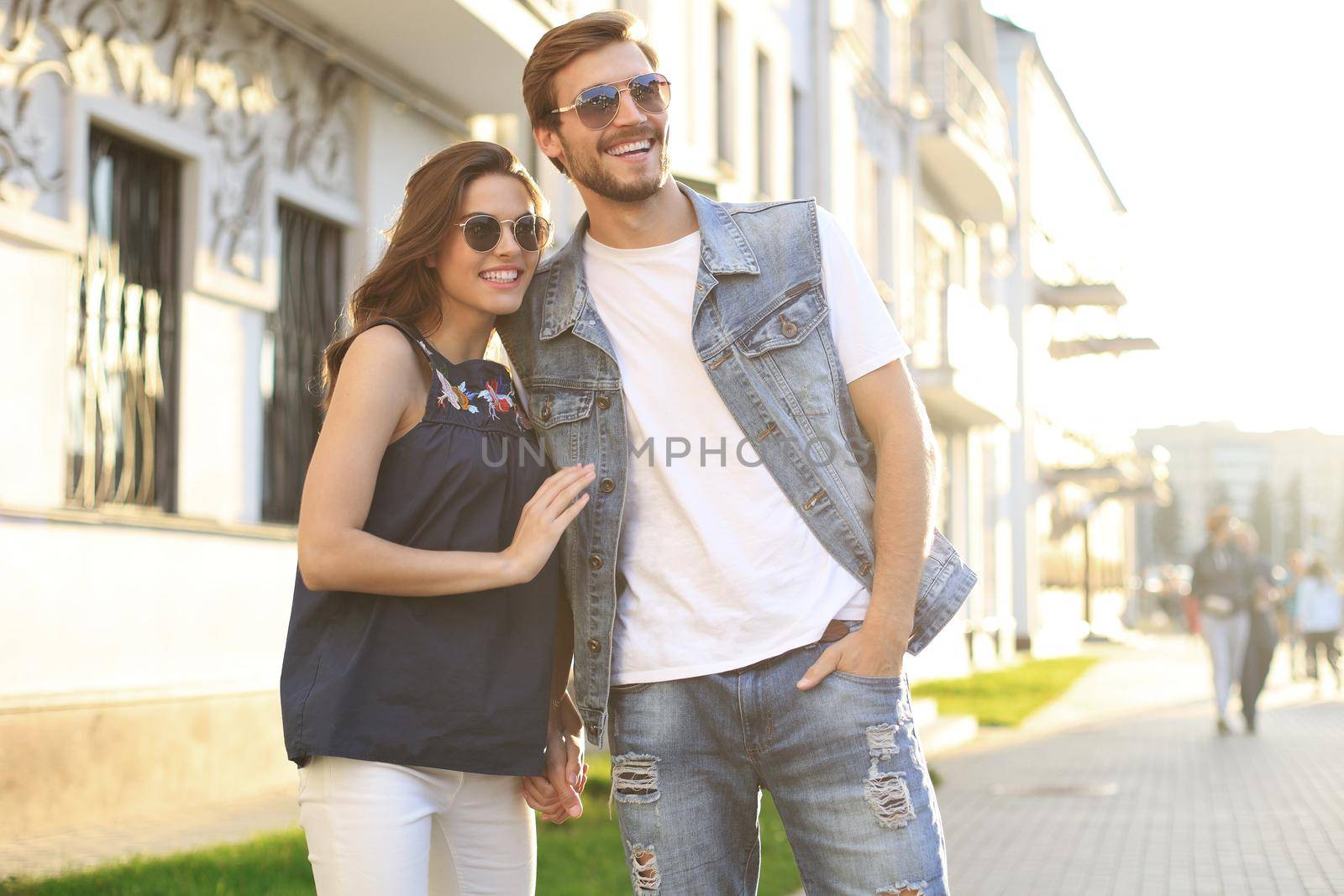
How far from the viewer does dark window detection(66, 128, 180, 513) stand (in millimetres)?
8766

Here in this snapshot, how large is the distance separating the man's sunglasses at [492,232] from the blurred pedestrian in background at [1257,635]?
12541mm

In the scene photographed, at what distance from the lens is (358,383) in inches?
120

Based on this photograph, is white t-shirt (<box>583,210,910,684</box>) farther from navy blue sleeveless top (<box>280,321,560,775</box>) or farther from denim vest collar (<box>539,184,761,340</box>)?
navy blue sleeveless top (<box>280,321,560,775</box>)

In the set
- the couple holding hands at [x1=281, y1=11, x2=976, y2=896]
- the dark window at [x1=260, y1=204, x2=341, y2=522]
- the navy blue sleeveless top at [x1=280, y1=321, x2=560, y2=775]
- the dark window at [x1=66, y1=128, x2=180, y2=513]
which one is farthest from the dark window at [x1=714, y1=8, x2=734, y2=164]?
the navy blue sleeveless top at [x1=280, y1=321, x2=560, y2=775]

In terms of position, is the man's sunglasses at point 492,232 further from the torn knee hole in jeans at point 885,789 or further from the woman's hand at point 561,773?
the torn knee hole in jeans at point 885,789

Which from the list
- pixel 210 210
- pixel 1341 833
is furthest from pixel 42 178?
pixel 1341 833

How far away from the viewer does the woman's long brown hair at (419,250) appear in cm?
330

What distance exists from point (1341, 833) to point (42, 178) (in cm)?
745

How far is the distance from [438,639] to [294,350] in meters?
8.25

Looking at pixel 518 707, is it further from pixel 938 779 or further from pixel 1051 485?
pixel 1051 485

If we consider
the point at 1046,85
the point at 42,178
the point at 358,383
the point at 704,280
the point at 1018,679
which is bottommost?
the point at 1018,679

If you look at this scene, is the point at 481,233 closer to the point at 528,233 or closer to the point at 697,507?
the point at 528,233

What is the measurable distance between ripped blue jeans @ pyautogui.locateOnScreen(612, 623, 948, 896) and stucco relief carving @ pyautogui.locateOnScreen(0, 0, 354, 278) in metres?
6.07

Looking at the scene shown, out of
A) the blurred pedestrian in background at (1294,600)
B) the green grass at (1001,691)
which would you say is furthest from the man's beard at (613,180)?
the blurred pedestrian in background at (1294,600)
